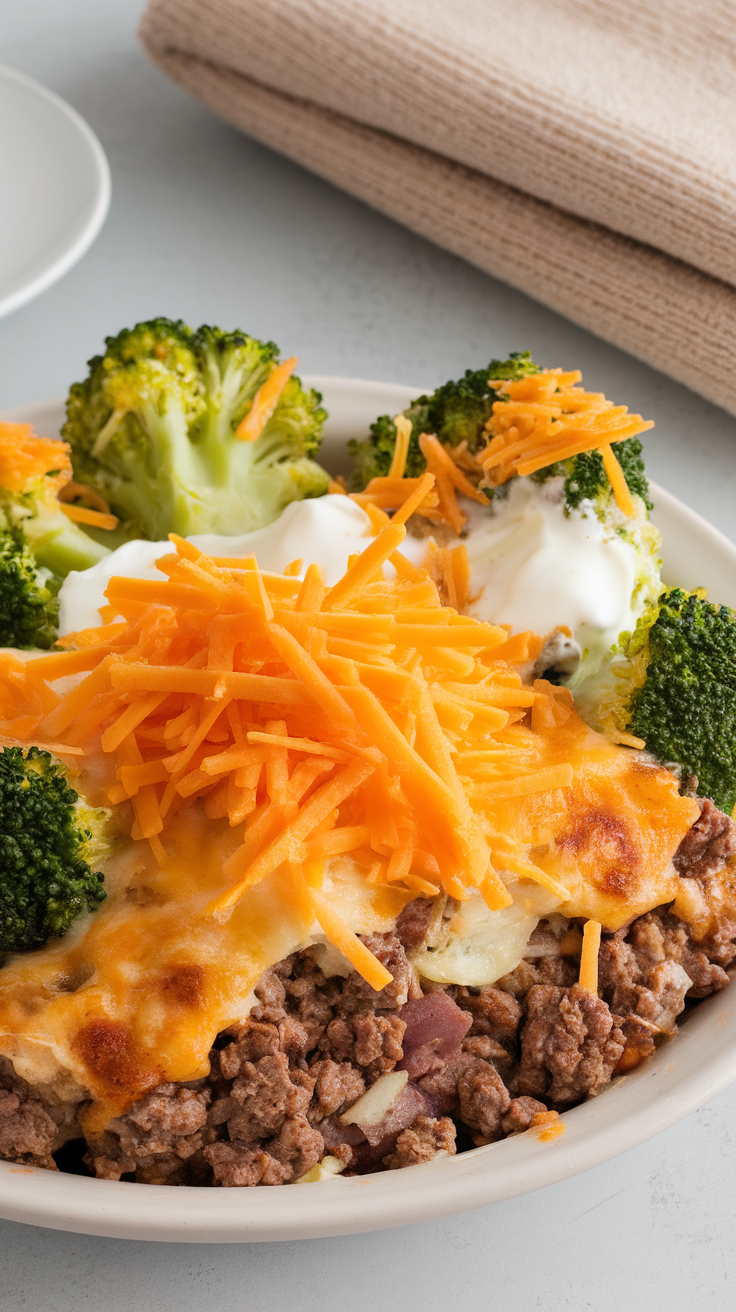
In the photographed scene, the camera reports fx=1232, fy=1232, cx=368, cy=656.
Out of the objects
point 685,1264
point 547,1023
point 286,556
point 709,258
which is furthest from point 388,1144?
point 709,258

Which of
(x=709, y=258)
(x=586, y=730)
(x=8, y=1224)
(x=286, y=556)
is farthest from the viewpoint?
(x=709, y=258)

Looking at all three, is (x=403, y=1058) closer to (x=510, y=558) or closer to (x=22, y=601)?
(x=510, y=558)

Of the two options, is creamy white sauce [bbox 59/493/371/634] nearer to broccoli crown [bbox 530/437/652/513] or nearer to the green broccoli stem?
the green broccoli stem

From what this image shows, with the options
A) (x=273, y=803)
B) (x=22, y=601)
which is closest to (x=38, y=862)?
(x=273, y=803)

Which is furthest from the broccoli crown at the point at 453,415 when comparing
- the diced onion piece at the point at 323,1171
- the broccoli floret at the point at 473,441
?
the diced onion piece at the point at 323,1171

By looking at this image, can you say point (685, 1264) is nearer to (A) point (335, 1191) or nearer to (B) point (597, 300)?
(A) point (335, 1191)

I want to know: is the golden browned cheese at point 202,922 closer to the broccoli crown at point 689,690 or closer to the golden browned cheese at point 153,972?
the golden browned cheese at point 153,972
